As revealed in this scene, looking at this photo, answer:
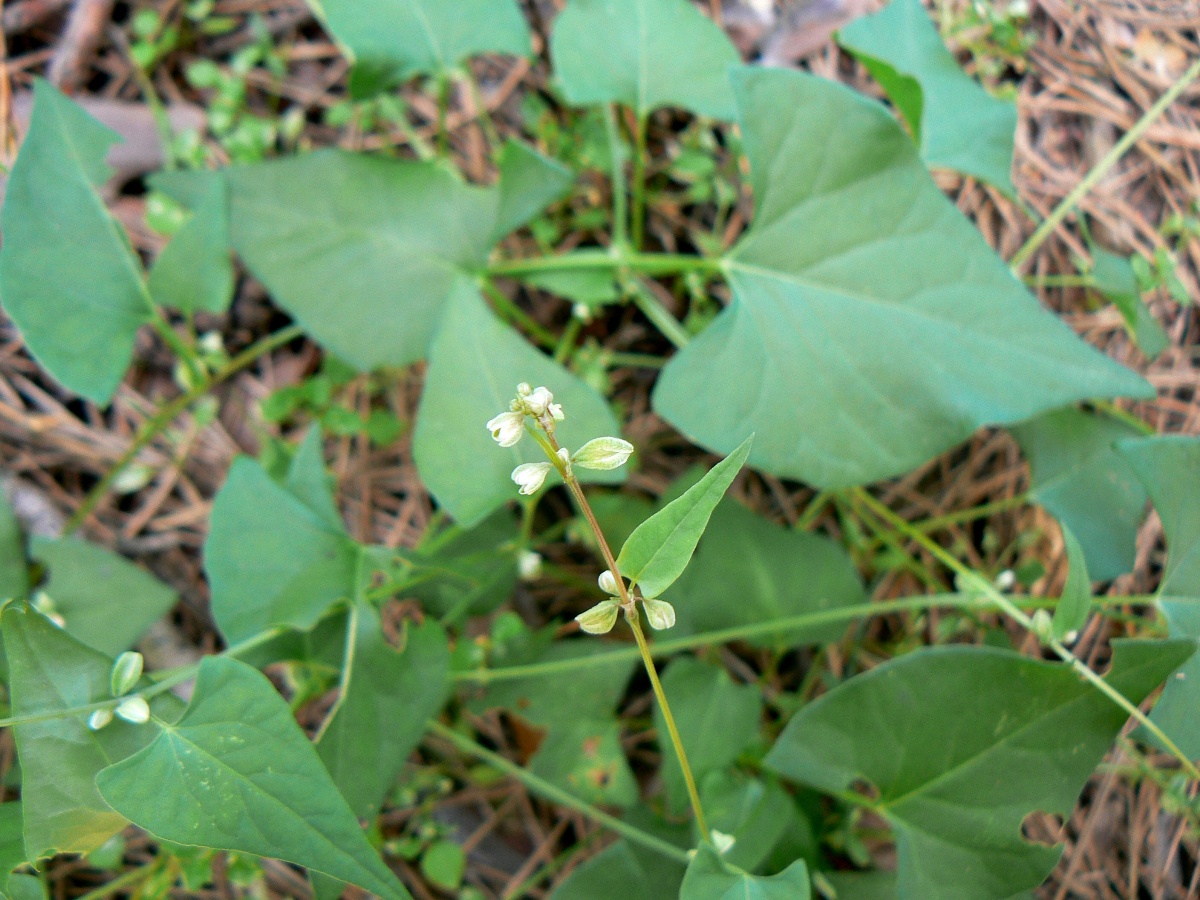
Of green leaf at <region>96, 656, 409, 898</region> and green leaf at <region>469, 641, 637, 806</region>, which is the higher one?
green leaf at <region>96, 656, 409, 898</region>

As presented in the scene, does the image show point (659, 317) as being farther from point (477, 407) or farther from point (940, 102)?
point (940, 102)

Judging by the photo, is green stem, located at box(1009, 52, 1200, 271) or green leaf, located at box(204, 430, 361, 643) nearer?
green leaf, located at box(204, 430, 361, 643)

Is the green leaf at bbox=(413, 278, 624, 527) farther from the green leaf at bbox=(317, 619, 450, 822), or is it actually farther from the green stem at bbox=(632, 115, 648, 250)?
the green stem at bbox=(632, 115, 648, 250)

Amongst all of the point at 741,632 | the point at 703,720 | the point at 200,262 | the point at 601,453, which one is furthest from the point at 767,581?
the point at 200,262

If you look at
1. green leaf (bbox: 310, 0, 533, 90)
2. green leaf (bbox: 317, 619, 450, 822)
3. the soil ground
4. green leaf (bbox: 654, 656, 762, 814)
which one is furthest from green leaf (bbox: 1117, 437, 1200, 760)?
green leaf (bbox: 310, 0, 533, 90)

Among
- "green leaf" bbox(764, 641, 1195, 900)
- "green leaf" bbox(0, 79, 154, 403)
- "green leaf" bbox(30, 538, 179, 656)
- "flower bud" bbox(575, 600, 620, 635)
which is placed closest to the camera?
"flower bud" bbox(575, 600, 620, 635)

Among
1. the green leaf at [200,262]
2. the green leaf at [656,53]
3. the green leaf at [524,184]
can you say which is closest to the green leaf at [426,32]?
the green leaf at [656,53]
